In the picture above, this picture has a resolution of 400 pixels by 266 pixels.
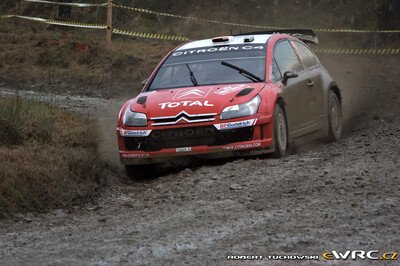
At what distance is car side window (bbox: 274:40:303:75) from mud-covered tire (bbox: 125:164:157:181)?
6.94ft

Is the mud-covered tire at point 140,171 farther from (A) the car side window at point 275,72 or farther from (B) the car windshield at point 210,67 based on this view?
(A) the car side window at point 275,72

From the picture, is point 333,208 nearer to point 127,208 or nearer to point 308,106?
point 127,208

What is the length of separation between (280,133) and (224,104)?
0.87m

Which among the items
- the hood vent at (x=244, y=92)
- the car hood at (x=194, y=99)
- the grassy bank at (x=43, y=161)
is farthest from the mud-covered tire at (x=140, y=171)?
the hood vent at (x=244, y=92)

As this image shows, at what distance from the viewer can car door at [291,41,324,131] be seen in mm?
12422

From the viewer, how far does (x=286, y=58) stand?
12320mm

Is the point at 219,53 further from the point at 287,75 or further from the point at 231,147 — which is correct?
the point at 231,147

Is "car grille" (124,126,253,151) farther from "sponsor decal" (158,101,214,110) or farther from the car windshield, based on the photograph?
the car windshield

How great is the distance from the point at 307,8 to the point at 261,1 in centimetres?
188

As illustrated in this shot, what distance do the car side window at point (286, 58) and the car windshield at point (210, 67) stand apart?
26 centimetres

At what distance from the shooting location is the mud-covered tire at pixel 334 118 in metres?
13.0

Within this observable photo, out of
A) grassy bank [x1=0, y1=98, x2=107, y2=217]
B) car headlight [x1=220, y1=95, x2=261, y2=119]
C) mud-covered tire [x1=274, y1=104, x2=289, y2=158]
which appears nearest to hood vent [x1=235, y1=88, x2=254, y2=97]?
car headlight [x1=220, y1=95, x2=261, y2=119]

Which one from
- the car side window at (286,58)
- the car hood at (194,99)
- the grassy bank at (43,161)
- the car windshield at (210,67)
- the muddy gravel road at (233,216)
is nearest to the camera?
the muddy gravel road at (233,216)

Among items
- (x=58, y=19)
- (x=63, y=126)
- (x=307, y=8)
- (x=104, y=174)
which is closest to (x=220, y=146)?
(x=104, y=174)
